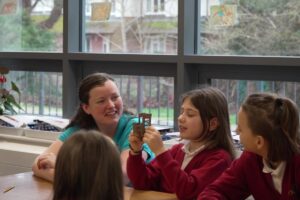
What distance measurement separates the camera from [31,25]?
397 centimetres

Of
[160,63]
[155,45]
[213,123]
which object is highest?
[155,45]

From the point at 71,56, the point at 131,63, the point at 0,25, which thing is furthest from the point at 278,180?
the point at 0,25

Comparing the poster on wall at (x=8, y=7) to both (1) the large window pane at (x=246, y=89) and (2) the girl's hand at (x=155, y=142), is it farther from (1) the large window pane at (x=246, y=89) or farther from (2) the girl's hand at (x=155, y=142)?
(2) the girl's hand at (x=155, y=142)

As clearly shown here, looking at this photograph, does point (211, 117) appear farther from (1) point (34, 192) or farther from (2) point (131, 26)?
(2) point (131, 26)

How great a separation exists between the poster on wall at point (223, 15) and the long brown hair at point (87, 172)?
1908 millimetres

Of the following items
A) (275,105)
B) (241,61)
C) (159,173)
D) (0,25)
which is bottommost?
(159,173)

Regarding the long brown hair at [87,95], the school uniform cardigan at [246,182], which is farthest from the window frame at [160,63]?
the school uniform cardigan at [246,182]

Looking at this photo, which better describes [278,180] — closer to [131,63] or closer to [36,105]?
[131,63]

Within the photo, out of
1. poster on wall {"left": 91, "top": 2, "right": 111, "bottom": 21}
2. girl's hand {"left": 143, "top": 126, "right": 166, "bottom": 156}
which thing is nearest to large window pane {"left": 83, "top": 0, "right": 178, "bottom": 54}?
poster on wall {"left": 91, "top": 2, "right": 111, "bottom": 21}

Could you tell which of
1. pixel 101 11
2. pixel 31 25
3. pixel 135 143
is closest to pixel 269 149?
pixel 135 143

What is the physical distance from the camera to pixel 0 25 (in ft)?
13.8

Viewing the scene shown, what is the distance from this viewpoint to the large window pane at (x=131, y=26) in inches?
132

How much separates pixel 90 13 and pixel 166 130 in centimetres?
105

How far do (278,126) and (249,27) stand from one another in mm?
1255
